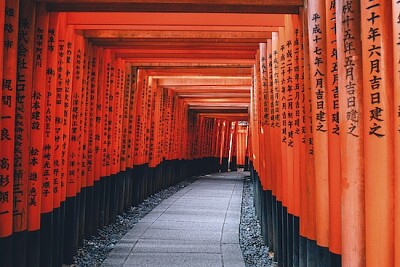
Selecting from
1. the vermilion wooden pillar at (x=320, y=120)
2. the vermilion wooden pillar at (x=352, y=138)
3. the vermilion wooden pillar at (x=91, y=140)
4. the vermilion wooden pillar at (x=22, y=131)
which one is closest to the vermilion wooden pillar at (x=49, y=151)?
the vermilion wooden pillar at (x=22, y=131)

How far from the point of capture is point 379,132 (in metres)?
2.71

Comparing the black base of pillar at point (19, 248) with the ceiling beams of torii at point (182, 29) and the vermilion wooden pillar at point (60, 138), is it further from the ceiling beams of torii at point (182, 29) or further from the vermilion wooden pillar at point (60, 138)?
the ceiling beams of torii at point (182, 29)

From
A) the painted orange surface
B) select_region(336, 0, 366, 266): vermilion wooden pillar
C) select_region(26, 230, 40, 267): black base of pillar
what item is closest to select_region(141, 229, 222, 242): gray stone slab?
select_region(26, 230, 40, 267): black base of pillar

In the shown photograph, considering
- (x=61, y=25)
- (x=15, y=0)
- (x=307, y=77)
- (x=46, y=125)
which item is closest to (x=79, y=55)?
(x=61, y=25)

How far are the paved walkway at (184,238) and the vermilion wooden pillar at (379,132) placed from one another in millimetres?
3936

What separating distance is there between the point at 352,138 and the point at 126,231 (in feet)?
21.2

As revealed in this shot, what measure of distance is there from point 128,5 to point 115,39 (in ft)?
7.83

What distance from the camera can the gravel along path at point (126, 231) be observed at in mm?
6836

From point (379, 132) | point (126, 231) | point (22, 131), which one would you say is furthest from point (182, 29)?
point (379, 132)

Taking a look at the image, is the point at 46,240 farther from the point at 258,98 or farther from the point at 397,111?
the point at 258,98

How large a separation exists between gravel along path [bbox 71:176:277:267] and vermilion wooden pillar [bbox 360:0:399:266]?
4065 millimetres

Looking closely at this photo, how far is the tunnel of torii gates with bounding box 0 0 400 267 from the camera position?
9.10 ft

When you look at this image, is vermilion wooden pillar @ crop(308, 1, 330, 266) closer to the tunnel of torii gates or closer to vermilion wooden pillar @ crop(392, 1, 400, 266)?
the tunnel of torii gates

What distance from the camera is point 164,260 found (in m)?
6.64
